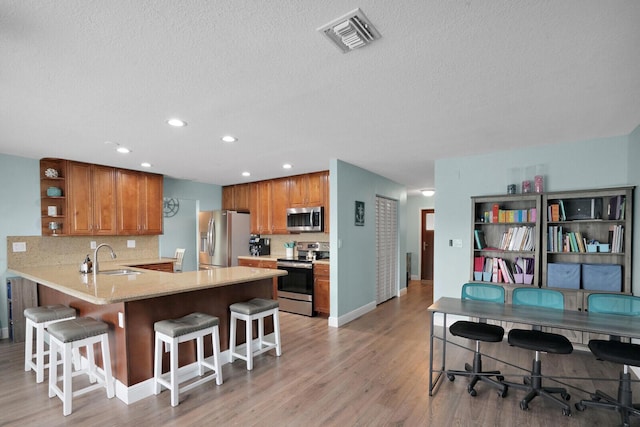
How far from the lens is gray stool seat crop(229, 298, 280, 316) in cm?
304

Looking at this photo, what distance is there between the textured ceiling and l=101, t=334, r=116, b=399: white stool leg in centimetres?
186

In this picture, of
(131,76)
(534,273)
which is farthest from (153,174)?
(534,273)

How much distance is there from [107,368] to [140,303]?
0.55 meters

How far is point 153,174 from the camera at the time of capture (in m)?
5.27

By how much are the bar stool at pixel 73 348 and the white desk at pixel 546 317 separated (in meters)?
2.64

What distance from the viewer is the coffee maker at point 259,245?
6027 mm

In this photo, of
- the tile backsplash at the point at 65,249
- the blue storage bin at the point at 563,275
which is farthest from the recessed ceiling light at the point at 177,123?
the blue storage bin at the point at 563,275

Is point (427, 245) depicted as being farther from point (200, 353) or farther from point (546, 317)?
point (200, 353)

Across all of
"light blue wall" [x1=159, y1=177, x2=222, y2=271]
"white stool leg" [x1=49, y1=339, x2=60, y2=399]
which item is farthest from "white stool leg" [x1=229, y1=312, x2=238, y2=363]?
"light blue wall" [x1=159, y1=177, x2=222, y2=271]

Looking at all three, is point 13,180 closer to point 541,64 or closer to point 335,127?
point 335,127

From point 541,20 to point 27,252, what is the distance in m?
5.82

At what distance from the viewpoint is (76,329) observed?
2434mm

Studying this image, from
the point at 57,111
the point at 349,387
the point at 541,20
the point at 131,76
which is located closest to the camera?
the point at 541,20

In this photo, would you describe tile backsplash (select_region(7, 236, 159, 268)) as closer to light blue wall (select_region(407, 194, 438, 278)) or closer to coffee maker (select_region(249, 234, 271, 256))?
coffee maker (select_region(249, 234, 271, 256))
